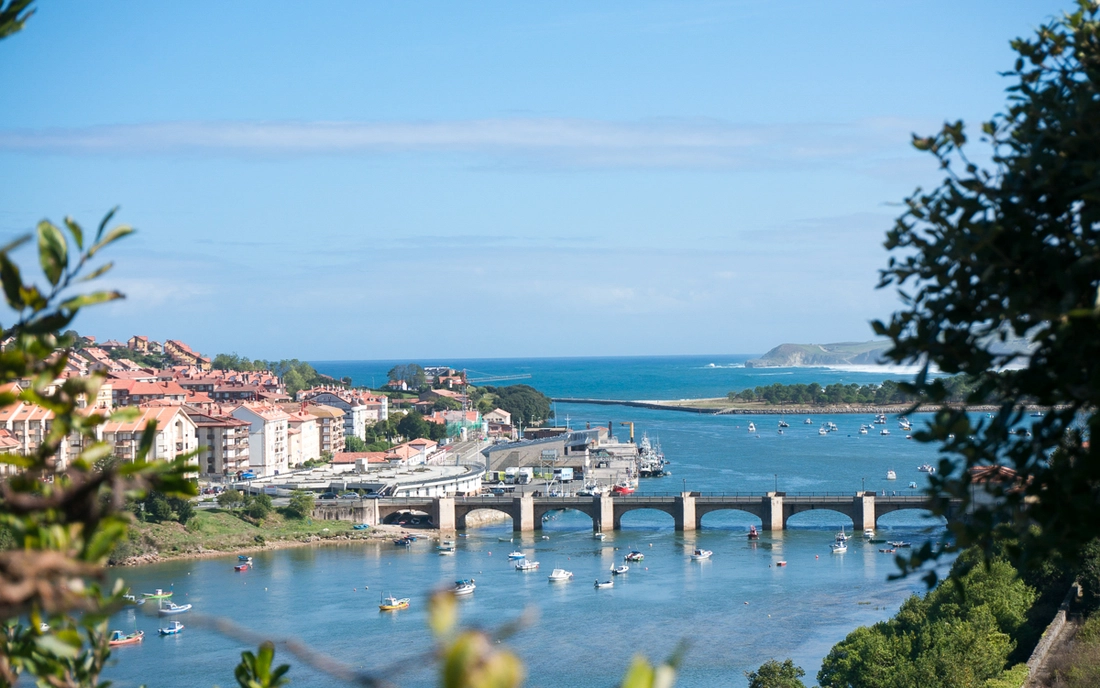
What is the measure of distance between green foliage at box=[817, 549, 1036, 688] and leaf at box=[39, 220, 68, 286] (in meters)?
14.8

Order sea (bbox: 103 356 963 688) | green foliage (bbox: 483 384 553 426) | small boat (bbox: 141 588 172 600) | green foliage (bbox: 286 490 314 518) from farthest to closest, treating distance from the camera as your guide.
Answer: green foliage (bbox: 483 384 553 426) → green foliage (bbox: 286 490 314 518) → small boat (bbox: 141 588 172 600) → sea (bbox: 103 356 963 688)

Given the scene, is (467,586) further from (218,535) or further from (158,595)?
(218,535)

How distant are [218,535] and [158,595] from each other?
26.8 ft

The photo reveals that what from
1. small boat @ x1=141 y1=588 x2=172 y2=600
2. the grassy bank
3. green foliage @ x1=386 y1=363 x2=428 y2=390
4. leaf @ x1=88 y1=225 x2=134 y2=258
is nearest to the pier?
the grassy bank

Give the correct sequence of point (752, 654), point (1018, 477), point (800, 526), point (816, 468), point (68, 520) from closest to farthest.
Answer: point (68, 520) → point (1018, 477) → point (752, 654) → point (800, 526) → point (816, 468)

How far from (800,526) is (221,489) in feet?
64.6

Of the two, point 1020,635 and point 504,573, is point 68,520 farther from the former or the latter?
point 504,573

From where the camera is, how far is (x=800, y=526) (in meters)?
37.8

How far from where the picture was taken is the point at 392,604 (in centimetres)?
2573

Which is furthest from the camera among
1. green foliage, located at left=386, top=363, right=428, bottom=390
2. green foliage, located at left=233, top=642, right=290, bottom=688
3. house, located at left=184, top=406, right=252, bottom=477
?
green foliage, located at left=386, top=363, right=428, bottom=390

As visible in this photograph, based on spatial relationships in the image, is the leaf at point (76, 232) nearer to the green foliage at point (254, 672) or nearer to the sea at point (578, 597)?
the green foliage at point (254, 672)

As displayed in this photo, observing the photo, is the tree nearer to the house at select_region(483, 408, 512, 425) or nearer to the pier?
the pier

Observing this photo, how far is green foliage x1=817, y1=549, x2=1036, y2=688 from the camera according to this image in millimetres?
15203

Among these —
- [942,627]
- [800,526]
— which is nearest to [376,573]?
[800,526]
